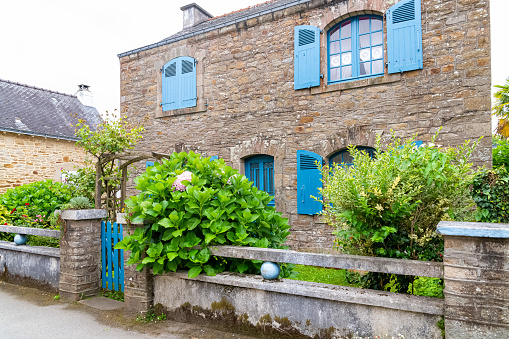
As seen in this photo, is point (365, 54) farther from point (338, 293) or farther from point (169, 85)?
point (338, 293)

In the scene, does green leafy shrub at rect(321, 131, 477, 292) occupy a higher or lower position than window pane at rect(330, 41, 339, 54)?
lower

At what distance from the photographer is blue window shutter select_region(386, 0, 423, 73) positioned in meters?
6.69

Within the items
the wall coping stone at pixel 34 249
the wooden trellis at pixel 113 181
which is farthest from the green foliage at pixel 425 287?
the wall coping stone at pixel 34 249

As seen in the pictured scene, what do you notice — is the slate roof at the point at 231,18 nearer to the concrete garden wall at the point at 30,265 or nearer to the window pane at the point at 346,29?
the window pane at the point at 346,29

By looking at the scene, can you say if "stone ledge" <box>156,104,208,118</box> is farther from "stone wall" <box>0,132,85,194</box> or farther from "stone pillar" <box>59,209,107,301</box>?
"stone wall" <box>0,132,85,194</box>

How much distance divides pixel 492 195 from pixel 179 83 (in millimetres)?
8232

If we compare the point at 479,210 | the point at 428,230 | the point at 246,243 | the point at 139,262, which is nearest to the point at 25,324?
the point at 139,262

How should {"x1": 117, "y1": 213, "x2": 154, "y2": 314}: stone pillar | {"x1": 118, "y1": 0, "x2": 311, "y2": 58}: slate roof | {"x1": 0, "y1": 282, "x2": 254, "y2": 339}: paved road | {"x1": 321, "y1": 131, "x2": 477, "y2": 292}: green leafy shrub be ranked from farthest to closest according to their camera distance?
{"x1": 118, "y1": 0, "x2": 311, "y2": 58}: slate roof
{"x1": 117, "y1": 213, "x2": 154, "y2": 314}: stone pillar
{"x1": 0, "y1": 282, "x2": 254, "y2": 339}: paved road
{"x1": 321, "y1": 131, "x2": 477, "y2": 292}: green leafy shrub

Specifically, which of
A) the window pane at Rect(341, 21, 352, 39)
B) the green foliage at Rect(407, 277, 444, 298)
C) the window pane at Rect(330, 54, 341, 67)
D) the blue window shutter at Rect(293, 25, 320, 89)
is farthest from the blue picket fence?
the window pane at Rect(341, 21, 352, 39)

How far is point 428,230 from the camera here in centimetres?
298

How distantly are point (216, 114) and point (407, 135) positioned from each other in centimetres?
455

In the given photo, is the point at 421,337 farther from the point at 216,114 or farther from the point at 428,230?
the point at 216,114


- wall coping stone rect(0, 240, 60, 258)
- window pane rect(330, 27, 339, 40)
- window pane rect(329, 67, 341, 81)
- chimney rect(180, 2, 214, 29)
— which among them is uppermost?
chimney rect(180, 2, 214, 29)

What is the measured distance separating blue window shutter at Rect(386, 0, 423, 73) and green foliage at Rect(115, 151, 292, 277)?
14.6 ft
